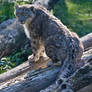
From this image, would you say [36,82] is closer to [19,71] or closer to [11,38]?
[19,71]

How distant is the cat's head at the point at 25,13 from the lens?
658 centimetres

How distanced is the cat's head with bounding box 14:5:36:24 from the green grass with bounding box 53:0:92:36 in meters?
3.65

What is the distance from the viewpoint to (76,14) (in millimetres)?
11562

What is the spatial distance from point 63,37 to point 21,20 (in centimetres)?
105

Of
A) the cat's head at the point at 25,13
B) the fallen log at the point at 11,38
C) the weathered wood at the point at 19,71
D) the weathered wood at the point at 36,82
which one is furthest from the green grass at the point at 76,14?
the weathered wood at the point at 36,82

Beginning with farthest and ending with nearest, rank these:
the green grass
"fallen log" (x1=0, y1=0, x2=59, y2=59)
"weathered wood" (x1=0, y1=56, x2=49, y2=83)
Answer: the green grass, "fallen log" (x1=0, y1=0, x2=59, y2=59), "weathered wood" (x1=0, y1=56, x2=49, y2=83)

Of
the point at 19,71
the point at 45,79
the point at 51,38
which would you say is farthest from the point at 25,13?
the point at 45,79

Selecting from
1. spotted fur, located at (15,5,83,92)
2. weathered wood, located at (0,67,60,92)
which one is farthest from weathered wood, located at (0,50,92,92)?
spotted fur, located at (15,5,83,92)

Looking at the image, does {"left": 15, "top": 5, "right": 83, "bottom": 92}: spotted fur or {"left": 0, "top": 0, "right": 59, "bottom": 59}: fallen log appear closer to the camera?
{"left": 15, "top": 5, "right": 83, "bottom": 92}: spotted fur

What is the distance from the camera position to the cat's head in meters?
6.58

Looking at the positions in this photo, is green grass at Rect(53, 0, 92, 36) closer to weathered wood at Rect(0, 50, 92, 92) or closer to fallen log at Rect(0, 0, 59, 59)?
fallen log at Rect(0, 0, 59, 59)

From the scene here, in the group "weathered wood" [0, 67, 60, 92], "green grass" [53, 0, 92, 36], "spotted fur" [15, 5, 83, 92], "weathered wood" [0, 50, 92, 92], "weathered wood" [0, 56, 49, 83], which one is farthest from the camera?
"green grass" [53, 0, 92, 36]

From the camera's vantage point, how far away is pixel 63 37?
6008mm

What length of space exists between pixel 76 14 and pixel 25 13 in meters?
5.16
